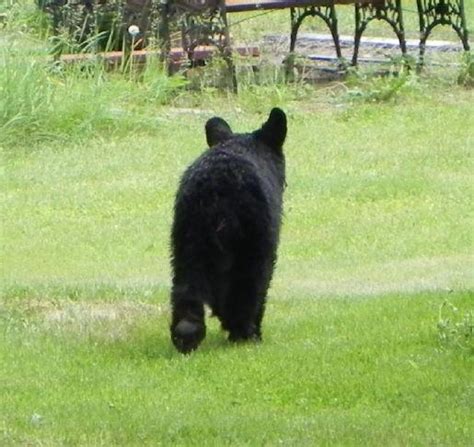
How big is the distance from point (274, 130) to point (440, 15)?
38.5 feet

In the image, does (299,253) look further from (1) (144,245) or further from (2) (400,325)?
(2) (400,325)

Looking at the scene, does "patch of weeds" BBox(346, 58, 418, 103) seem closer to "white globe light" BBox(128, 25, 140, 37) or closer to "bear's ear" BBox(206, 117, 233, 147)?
"white globe light" BBox(128, 25, 140, 37)

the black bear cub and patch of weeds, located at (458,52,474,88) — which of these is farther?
patch of weeds, located at (458,52,474,88)

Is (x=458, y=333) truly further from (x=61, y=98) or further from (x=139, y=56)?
(x=139, y=56)

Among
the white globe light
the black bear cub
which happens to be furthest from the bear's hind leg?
the white globe light

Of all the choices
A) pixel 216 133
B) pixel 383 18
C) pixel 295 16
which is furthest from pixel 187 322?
pixel 295 16

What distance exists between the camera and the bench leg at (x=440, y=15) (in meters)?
19.9

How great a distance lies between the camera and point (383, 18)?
1950cm

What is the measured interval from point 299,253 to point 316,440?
19.4 ft

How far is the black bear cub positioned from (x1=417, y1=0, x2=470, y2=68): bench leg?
11.7m

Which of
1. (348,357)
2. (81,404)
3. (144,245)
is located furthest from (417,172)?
(81,404)

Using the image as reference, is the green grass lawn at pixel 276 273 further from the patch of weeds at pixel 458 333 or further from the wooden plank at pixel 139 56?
the wooden plank at pixel 139 56

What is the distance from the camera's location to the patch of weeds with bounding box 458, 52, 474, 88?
740 inches

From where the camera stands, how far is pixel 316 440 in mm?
6273
